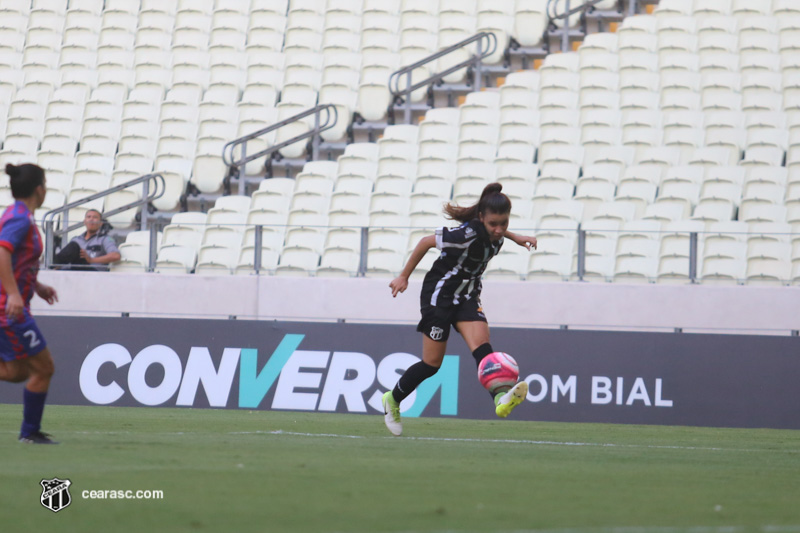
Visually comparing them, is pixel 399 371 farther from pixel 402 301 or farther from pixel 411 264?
pixel 411 264

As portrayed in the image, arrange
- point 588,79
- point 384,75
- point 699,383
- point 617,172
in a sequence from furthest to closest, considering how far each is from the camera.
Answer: point 384,75
point 588,79
point 617,172
point 699,383

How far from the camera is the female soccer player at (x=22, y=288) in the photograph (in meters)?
6.96

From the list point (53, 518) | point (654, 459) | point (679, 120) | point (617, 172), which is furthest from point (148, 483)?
point (679, 120)

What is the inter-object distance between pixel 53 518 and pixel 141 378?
9650 mm

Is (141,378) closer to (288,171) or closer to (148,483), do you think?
(288,171)

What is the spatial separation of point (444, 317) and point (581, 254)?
20.4 feet

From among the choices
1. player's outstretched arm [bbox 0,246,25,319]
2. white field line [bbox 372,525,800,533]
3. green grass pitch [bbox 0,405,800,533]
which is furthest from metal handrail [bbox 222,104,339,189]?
white field line [bbox 372,525,800,533]

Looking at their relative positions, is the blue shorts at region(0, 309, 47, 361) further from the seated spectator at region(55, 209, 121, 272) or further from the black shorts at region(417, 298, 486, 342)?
the seated spectator at region(55, 209, 121, 272)

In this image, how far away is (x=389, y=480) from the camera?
6.15 metres

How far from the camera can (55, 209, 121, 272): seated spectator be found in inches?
625

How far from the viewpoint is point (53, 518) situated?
185 inches

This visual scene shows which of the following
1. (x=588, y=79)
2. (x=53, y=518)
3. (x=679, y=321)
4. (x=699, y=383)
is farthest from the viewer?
(x=588, y=79)

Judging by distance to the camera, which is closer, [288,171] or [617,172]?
[617,172]

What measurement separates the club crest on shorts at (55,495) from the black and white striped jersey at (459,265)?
14.1 ft
